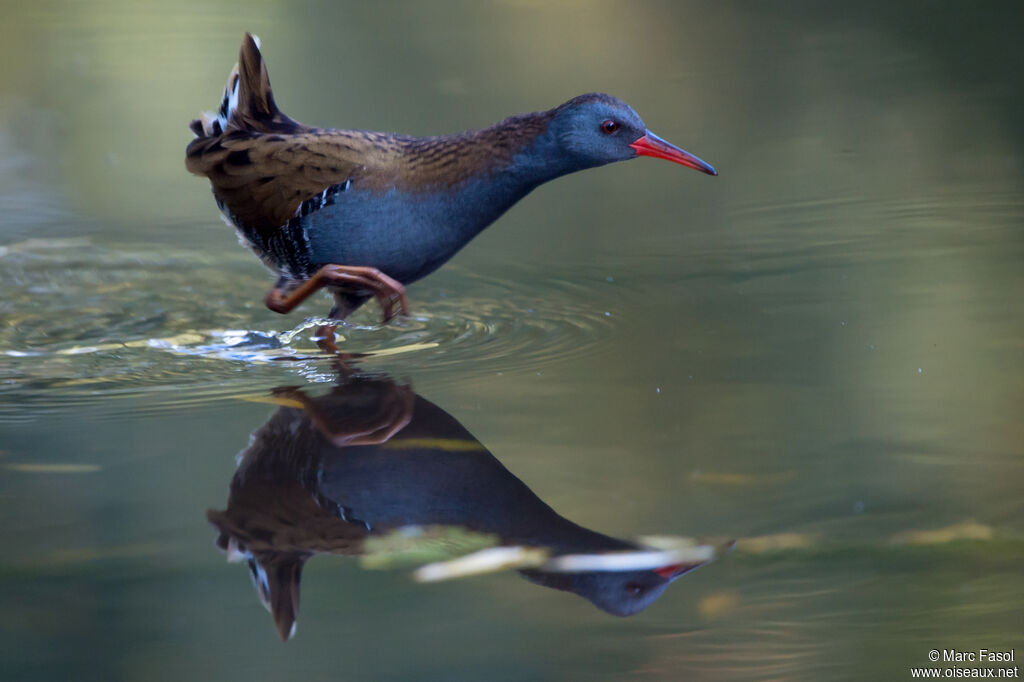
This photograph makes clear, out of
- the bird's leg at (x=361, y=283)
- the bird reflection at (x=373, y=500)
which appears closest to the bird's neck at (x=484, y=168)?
the bird's leg at (x=361, y=283)

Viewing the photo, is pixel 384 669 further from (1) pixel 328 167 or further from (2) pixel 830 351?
(1) pixel 328 167

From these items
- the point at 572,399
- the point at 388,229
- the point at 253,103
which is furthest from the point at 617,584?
the point at 253,103

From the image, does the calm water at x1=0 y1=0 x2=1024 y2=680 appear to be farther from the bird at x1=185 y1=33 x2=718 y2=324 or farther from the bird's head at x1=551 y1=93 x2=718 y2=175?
the bird's head at x1=551 y1=93 x2=718 y2=175

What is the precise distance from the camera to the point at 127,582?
2.15 meters

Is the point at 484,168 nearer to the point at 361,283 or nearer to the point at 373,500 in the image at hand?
the point at 361,283

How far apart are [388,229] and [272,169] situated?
0.39m

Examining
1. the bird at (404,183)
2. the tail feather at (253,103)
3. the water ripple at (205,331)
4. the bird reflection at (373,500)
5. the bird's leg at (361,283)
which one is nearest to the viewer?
the bird reflection at (373,500)

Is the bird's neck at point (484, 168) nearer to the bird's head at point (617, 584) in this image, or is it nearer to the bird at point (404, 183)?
the bird at point (404, 183)

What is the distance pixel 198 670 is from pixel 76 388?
1307 mm

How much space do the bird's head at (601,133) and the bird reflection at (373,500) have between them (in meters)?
0.92

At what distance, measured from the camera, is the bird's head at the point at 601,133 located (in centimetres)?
338

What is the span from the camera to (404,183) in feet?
11.3

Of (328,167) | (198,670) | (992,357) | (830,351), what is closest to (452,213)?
(328,167)

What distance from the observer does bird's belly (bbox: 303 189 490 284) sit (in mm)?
3426
